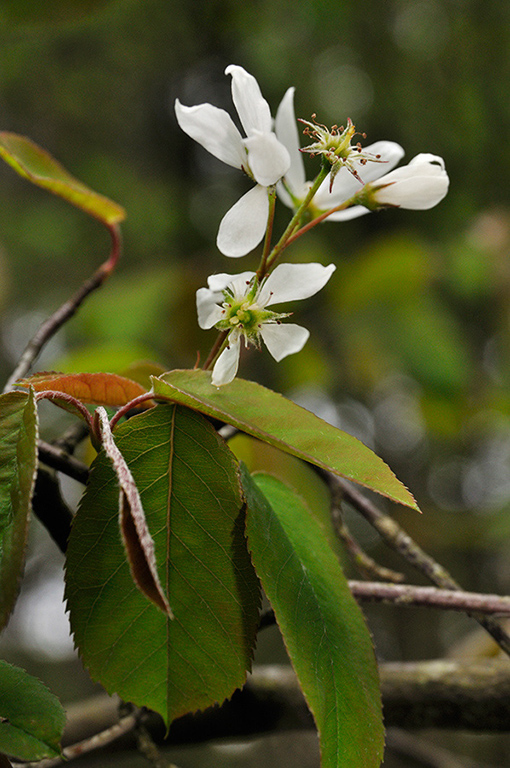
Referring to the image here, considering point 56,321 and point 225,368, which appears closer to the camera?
point 225,368

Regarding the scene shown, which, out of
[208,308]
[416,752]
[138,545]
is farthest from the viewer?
[416,752]

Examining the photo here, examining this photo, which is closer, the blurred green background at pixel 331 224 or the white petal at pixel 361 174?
the white petal at pixel 361 174

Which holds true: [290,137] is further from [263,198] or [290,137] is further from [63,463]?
[63,463]

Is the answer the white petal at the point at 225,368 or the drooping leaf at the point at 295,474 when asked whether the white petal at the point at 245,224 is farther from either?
the drooping leaf at the point at 295,474

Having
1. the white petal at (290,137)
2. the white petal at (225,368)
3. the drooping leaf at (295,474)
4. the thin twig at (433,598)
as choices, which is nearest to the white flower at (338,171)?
the white petal at (290,137)

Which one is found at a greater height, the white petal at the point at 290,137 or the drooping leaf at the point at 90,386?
the white petal at the point at 290,137

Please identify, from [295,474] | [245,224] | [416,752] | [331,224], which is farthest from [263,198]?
[331,224]

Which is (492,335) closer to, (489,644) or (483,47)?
(483,47)
